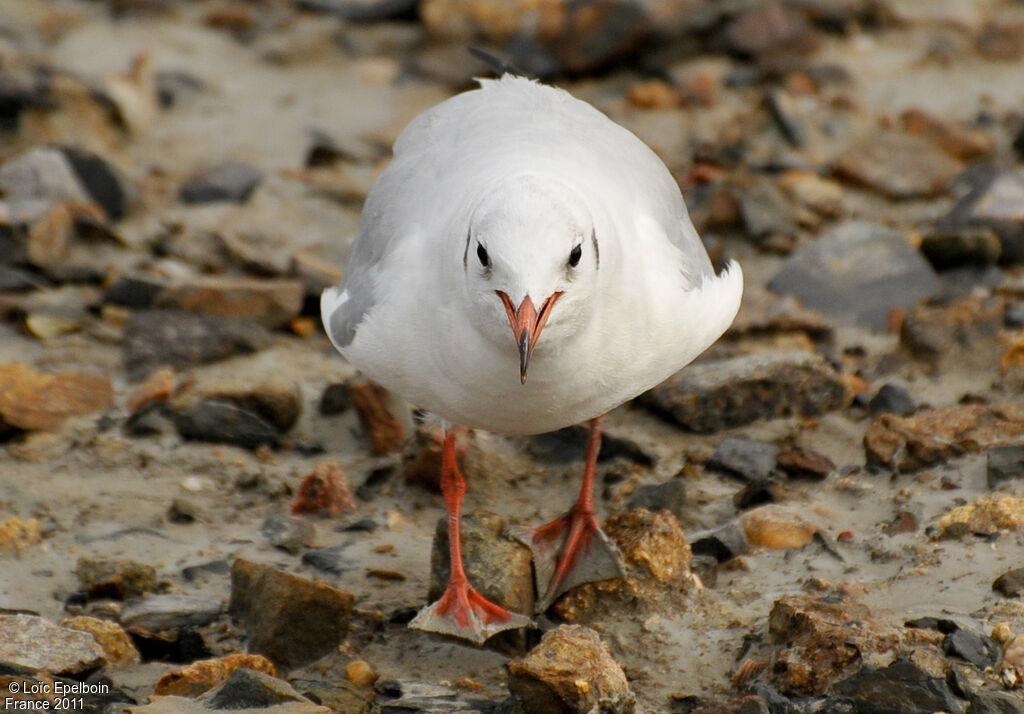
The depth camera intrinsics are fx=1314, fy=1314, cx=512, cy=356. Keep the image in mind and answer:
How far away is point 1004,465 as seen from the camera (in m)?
4.78

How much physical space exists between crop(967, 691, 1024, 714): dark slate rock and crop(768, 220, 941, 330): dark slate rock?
3158 mm

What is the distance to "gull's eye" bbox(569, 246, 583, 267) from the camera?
387 cm

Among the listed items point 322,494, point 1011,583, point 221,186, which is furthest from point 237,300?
point 1011,583

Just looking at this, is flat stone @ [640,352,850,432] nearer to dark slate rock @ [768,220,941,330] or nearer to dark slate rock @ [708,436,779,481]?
dark slate rock @ [708,436,779,481]

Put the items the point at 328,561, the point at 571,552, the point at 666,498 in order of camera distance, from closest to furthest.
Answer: the point at 571,552 < the point at 328,561 < the point at 666,498

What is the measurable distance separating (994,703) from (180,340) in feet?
13.4

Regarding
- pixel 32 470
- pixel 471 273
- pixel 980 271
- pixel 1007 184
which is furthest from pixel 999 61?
pixel 32 470

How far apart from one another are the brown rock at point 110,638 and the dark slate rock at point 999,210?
4.85 meters

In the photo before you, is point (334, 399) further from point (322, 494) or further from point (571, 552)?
point (571, 552)

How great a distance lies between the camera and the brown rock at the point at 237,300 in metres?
6.56

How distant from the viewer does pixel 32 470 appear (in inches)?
210

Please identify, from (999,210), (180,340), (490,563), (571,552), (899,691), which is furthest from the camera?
(999,210)

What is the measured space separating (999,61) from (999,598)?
19.3ft

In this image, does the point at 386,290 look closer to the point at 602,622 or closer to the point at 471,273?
the point at 471,273
